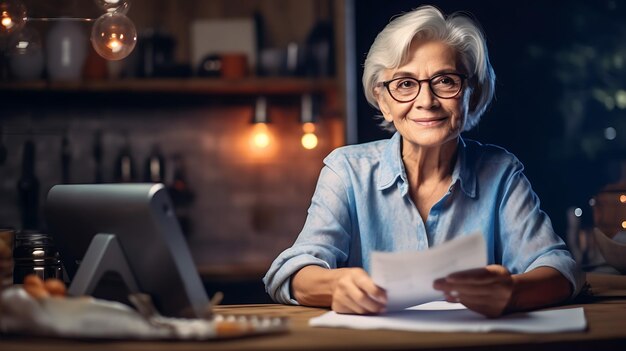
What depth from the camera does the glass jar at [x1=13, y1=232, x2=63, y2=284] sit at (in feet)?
5.50

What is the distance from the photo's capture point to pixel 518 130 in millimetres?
3697

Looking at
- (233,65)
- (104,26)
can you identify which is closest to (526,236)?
(104,26)

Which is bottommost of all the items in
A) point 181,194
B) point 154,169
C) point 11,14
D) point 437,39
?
point 181,194

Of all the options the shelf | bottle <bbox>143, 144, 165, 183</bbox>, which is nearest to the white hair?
the shelf

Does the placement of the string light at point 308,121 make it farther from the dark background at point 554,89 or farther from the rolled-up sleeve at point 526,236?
the rolled-up sleeve at point 526,236

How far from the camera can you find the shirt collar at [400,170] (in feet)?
6.27

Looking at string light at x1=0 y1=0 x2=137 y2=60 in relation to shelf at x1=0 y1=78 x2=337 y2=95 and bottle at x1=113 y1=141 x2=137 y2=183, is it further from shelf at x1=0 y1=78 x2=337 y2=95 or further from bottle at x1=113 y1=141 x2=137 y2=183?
bottle at x1=113 y1=141 x2=137 y2=183

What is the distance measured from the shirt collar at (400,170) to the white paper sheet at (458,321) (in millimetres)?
488

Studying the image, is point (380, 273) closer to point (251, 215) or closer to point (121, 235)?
point (121, 235)

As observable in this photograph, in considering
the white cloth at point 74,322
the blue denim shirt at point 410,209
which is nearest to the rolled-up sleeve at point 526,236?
the blue denim shirt at point 410,209

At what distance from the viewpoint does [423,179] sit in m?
1.96

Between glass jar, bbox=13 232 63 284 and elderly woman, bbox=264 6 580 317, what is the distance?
1.41 feet

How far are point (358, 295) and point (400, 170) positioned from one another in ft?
1.99

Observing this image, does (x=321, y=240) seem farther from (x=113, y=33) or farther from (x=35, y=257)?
(x=113, y=33)
